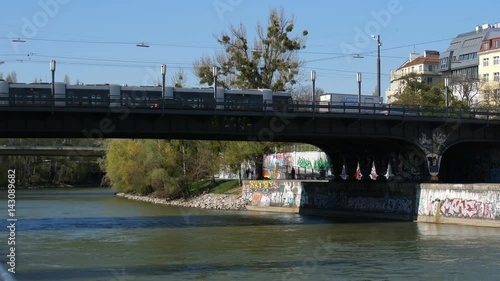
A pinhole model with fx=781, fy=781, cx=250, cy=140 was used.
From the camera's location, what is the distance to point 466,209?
187ft

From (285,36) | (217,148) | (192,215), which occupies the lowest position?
(192,215)

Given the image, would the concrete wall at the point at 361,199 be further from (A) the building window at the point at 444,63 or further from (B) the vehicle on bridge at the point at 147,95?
(A) the building window at the point at 444,63

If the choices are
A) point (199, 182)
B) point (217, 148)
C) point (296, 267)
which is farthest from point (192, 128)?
point (199, 182)

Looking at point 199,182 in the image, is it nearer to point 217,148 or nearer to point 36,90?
point 217,148

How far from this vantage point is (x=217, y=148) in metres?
94.4

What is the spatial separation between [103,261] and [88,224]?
25.0m

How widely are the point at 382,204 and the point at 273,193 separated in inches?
678

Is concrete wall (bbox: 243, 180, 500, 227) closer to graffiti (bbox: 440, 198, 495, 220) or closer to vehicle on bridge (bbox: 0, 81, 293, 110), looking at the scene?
graffiti (bbox: 440, 198, 495, 220)

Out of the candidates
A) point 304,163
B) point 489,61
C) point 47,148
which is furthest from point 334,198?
point 489,61

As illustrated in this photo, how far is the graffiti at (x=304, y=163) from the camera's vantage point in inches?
3831

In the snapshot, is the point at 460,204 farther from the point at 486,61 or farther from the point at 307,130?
the point at 486,61

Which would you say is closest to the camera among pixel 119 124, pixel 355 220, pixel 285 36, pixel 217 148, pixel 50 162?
pixel 119 124

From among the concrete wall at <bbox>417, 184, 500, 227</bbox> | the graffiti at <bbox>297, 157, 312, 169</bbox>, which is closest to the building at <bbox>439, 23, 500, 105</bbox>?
the graffiti at <bbox>297, 157, 312, 169</bbox>

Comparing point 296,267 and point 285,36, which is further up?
point 285,36
